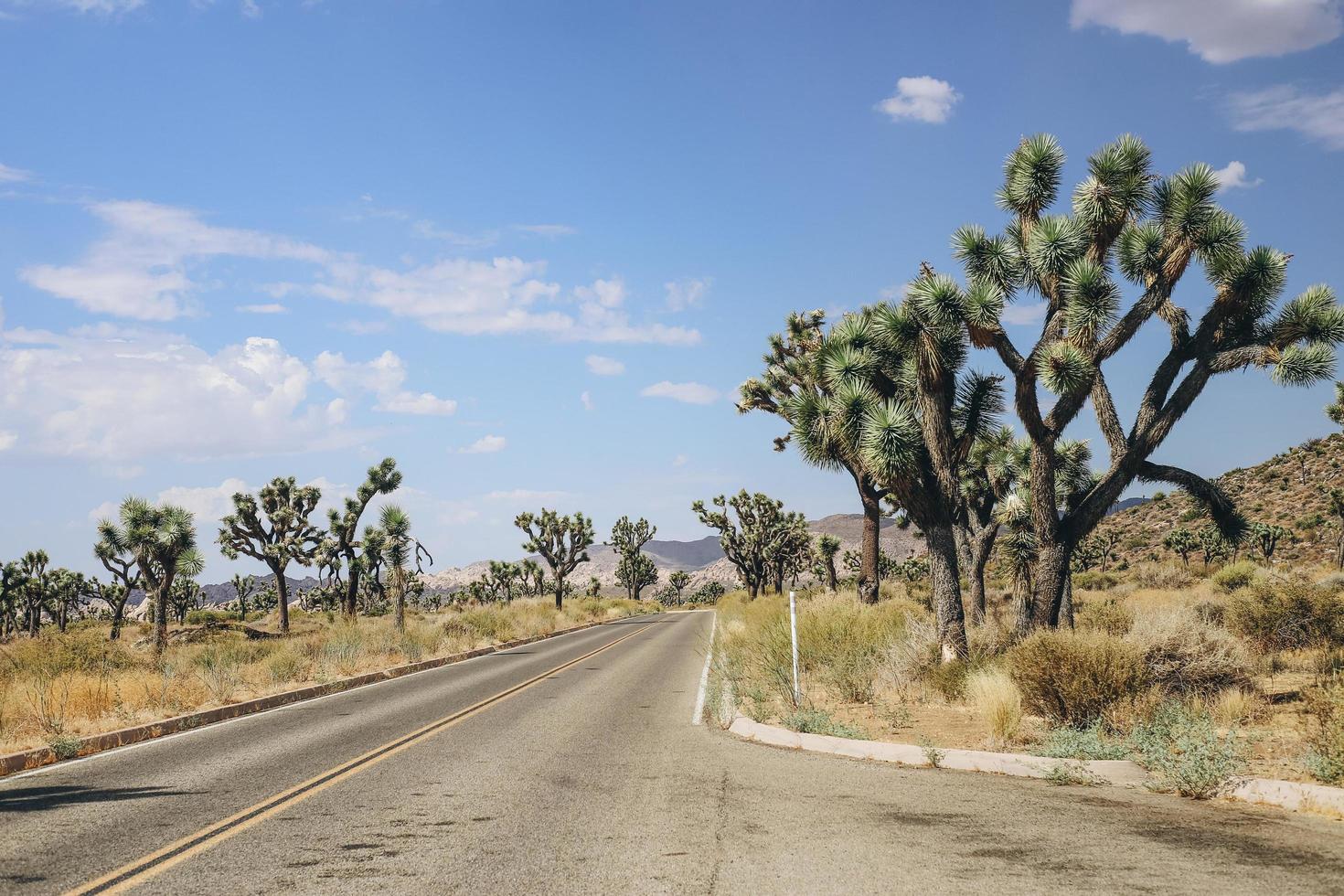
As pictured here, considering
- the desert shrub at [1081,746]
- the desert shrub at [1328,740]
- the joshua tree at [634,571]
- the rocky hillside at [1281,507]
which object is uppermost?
the rocky hillside at [1281,507]

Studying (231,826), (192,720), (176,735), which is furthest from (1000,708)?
(192,720)

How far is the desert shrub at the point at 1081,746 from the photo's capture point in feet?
28.2

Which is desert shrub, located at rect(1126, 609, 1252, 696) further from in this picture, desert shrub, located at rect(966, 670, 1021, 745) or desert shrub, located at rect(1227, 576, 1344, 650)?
desert shrub, located at rect(1227, 576, 1344, 650)

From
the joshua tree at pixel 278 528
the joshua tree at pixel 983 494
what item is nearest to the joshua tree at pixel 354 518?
the joshua tree at pixel 278 528

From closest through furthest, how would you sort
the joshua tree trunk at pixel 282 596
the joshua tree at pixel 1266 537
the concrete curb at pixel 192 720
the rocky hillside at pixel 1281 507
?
the concrete curb at pixel 192 720
the joshua tree trunk at pixel 282 596
the joshua tree at pixel 1266 537
the rocky hillside at pixel 1281 507

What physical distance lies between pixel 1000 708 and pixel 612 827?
5.05 metres

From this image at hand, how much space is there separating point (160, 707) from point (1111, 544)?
76465 millimetres

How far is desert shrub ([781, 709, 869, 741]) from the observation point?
34.8 ft

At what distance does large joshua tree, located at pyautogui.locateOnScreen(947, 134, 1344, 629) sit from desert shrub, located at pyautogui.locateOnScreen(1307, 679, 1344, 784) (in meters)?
7.69

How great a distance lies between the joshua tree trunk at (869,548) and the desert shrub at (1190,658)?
14.7m

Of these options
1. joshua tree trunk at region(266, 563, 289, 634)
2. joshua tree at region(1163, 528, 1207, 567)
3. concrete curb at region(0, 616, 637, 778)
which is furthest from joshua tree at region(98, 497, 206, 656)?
joshua tree at region(1163, 528, 1207, 567)

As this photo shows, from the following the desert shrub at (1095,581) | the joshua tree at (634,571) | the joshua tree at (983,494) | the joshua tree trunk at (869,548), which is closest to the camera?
the joshua tree at (983,494)

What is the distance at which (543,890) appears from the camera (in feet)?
17.6

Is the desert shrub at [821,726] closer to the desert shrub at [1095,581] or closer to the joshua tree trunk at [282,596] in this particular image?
the desert shrub at [1095,581]
